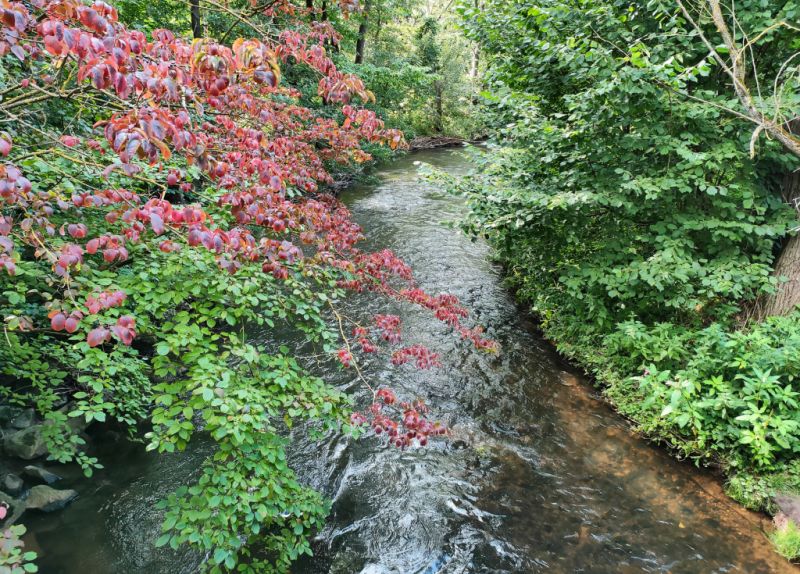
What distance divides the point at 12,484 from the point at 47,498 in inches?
12.8

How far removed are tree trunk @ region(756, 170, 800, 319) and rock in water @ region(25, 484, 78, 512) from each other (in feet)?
27.7

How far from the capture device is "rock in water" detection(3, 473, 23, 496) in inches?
148

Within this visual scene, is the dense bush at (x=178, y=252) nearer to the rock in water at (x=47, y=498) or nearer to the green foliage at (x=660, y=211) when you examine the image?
the rock in water at (x=47, y=498)

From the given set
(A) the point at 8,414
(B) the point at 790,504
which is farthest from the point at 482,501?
(A) the point at 8,414

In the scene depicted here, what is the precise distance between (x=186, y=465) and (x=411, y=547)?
254 centimetres

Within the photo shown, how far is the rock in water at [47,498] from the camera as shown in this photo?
379 cm

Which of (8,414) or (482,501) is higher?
(8,414)

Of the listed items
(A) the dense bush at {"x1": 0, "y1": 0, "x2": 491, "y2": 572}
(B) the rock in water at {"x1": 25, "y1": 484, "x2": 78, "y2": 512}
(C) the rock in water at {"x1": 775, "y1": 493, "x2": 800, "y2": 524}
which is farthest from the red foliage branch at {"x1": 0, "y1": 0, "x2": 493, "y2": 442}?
(C) the rock in water at {"x1": 775, "y1": 493, "x2": 800, "y2": 524}

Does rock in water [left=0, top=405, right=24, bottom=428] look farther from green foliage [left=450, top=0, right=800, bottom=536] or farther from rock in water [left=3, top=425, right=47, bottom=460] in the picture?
green foliage [left=450, top=0, right=800, bottom=536]

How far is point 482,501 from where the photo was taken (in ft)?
14.7

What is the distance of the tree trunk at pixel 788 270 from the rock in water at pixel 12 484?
877 centimetres

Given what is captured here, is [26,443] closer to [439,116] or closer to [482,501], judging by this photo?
[482,501]

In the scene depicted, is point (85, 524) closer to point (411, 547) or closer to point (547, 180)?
point (411, 547)

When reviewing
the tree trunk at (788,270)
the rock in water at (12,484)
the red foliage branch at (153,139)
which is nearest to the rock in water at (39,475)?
the rock in water at (12,484)
